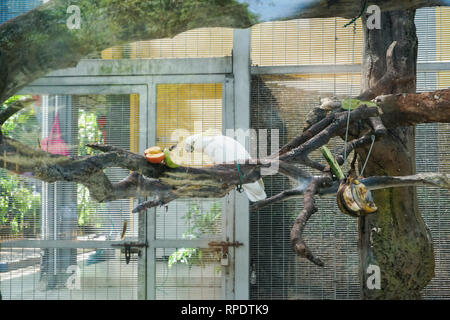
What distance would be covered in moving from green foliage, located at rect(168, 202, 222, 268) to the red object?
0.58 metres

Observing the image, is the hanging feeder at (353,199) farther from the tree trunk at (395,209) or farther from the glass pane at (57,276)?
the glass pane at (57,276)

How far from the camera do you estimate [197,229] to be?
2.00 metres

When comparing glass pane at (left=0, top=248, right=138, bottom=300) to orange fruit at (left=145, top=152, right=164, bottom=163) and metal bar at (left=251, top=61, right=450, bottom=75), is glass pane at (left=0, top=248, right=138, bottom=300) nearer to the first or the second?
orange fruit at (left=145, top=152, right=164, bottom=163)

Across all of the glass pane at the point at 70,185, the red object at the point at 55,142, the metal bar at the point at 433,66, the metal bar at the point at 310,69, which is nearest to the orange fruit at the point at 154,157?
the glass pane at the point at 70,185

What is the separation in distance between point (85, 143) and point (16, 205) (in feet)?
1.14

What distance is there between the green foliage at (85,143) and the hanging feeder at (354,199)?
87 centimetres

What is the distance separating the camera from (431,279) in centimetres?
200

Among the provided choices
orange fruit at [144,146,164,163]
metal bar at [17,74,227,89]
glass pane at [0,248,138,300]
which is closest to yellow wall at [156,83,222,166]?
metal bar at [17,74,227,89]

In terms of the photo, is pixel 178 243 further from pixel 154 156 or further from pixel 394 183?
pixel 394 183

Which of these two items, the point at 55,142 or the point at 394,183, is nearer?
the point at 55,142

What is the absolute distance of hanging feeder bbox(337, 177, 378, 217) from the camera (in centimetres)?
145

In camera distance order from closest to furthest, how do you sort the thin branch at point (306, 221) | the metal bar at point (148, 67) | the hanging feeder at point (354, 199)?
the thin branch at point (306, 221) → the hanging feeder at point (354, 199) → the metal bar at point (148, 67)

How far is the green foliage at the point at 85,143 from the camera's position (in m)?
1.70

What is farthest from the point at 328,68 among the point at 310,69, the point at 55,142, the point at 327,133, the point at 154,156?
the point at 55,142
